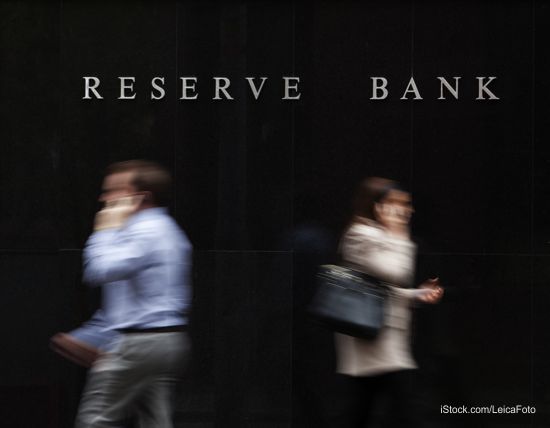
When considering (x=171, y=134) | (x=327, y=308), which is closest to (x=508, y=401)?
(x=327, y=308)

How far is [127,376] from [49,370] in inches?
109

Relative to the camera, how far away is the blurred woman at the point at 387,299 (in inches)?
243

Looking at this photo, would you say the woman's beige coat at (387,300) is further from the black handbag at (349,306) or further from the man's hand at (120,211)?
the man's hand at (120,211)

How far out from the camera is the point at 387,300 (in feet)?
20.3

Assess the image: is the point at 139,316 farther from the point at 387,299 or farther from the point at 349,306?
the point at 387,299

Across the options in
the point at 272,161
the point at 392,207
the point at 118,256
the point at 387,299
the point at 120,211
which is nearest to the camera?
the point at 118,256

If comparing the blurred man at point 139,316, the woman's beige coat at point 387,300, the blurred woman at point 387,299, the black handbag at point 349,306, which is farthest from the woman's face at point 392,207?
→ the blurred man at point 139,316

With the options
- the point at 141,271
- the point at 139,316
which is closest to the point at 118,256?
the point at 141,271

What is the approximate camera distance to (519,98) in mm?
7867

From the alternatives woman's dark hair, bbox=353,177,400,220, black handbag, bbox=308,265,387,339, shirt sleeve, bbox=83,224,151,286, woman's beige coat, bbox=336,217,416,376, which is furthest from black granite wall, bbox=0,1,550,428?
shirt sleeve, bbox=83,224,151,286

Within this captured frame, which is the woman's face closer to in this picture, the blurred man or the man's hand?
the blurred man

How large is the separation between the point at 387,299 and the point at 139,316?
161cm

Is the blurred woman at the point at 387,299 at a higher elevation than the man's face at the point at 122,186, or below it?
below

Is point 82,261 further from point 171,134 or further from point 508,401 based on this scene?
point 508,401
